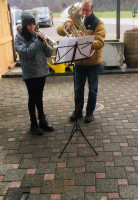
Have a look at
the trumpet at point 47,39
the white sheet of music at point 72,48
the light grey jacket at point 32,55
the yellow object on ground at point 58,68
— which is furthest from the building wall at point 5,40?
the white sheet of music at point 72,48

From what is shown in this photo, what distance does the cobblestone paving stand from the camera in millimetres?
2842

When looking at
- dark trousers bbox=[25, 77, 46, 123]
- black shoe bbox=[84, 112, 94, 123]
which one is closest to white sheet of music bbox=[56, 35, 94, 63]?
dark trousers bbox=[25, 77, 46, 123]

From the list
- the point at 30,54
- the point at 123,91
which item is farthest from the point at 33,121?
the point at 123,91

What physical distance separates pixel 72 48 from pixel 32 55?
64 centimetres

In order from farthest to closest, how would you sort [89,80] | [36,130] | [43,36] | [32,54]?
[89,80]
[36,130]
[32,54]
[43,36]

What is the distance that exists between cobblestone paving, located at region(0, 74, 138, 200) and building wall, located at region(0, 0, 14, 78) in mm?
2751

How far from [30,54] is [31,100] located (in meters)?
0.77

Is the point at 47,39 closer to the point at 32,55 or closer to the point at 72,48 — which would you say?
the point at 32,55

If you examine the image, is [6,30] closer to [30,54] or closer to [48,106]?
[48,106]

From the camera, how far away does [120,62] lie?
7.70 meters

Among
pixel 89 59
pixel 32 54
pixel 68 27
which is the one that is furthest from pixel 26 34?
pixel 89 59

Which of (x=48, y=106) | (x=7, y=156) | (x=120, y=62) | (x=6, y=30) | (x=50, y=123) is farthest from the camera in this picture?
(x=6, y=30)

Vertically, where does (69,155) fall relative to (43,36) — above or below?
below

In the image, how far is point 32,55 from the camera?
3.63 m
